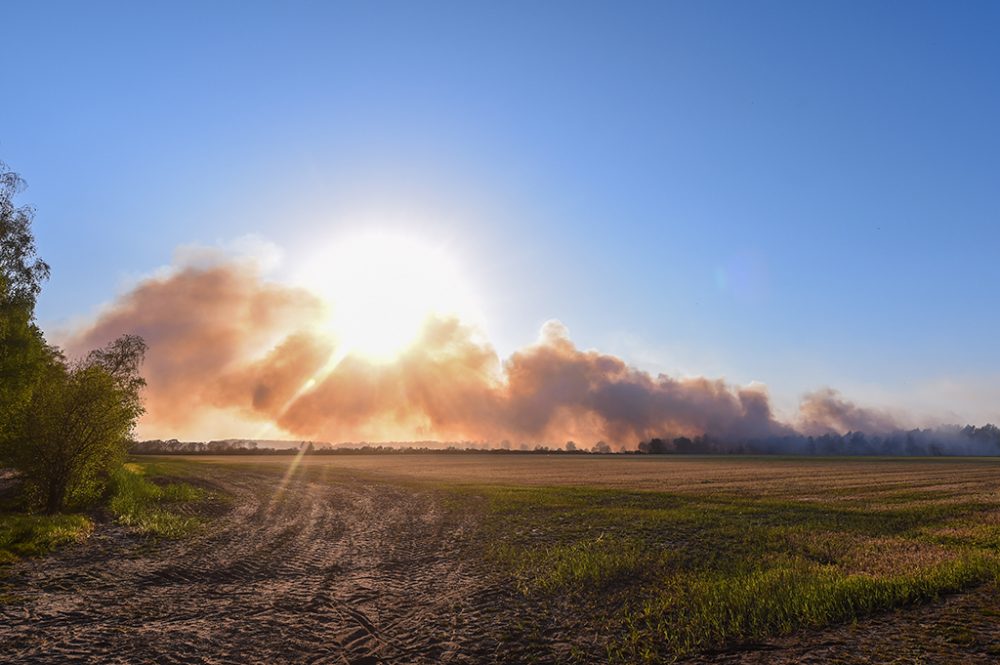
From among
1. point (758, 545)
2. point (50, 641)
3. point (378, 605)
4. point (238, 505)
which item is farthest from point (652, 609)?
point (238, 505)

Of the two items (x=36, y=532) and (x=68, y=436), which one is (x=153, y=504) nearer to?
(x=68, y=436)

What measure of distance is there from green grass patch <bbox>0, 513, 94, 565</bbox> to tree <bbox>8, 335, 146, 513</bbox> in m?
2.68

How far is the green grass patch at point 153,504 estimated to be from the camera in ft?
86.2

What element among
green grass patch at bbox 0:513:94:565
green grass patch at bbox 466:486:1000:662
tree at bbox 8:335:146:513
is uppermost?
tree at bbox 8:335:146:513

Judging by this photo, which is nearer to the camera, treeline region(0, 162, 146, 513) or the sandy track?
the sandy track

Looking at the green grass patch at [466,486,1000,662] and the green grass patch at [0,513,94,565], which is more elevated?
the green grass patch at [0,513,94,565]

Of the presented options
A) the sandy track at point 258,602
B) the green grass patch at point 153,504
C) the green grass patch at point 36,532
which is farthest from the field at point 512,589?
the green grass patch at point 36,532

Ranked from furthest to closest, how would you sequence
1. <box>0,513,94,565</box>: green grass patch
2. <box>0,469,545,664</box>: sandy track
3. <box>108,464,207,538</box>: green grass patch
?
1. <box>108,464,207,538</box>: green grass patch
2. <box>0,513,94,565</box>: green grass patch
3. <box>0,469,545,664</box>: sandy track

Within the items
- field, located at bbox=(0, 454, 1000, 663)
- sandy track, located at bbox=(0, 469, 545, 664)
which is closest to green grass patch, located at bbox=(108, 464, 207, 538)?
field, located at bbox=(0, 454, 1000, 663)

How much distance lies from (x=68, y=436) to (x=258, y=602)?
67.9ft

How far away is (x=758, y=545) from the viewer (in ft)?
76.0

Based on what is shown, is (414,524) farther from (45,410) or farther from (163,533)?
(45,410)

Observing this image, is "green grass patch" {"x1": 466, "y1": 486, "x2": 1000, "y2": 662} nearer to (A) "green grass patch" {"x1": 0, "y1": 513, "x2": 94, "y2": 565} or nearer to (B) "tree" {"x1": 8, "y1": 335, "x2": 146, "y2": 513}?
(A) "green grass patch" {"x1": 0, "y1": 513, "x2": 94, "y2": 565}

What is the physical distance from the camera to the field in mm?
12312
